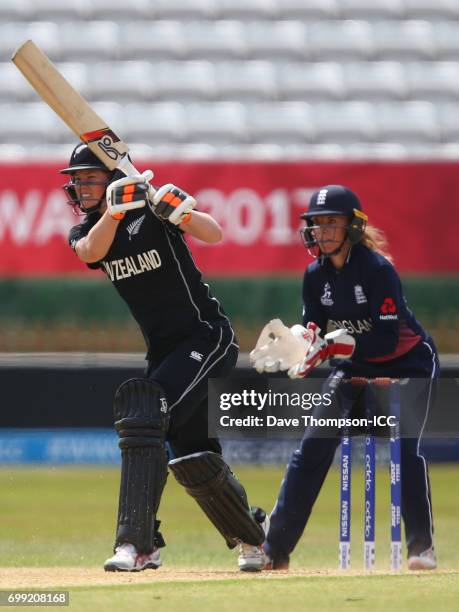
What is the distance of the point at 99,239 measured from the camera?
4637mm

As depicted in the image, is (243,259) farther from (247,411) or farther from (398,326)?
(398,326)

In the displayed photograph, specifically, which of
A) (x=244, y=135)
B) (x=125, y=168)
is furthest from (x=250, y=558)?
(x=244, y=135)

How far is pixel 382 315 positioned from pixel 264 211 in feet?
15.0

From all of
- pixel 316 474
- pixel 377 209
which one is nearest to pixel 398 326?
pixel 316 474

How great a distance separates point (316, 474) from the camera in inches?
208

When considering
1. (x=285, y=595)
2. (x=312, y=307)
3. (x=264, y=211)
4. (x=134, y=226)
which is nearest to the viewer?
(x=285, y=595)

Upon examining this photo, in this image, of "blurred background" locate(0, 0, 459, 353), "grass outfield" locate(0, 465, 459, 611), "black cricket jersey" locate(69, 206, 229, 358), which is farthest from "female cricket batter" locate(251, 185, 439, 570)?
"blurred background" locate(0, 0, 459, 353)

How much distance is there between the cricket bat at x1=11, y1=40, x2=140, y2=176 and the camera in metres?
4.83

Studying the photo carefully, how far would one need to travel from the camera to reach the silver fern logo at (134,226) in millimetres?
4727

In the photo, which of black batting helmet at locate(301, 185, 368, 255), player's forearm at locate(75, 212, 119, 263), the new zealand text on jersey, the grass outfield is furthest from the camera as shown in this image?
black batting helmet at locate(301, 185, 368, 255)

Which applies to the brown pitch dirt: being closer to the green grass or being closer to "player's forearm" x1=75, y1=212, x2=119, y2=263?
the green grass

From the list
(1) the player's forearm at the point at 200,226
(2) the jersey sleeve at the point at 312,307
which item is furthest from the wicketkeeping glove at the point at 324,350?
(1) the player's forearm at the point at 200,226

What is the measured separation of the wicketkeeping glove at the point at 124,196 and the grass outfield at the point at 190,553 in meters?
1.22

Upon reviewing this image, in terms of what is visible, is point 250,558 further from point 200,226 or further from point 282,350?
point 200,226
